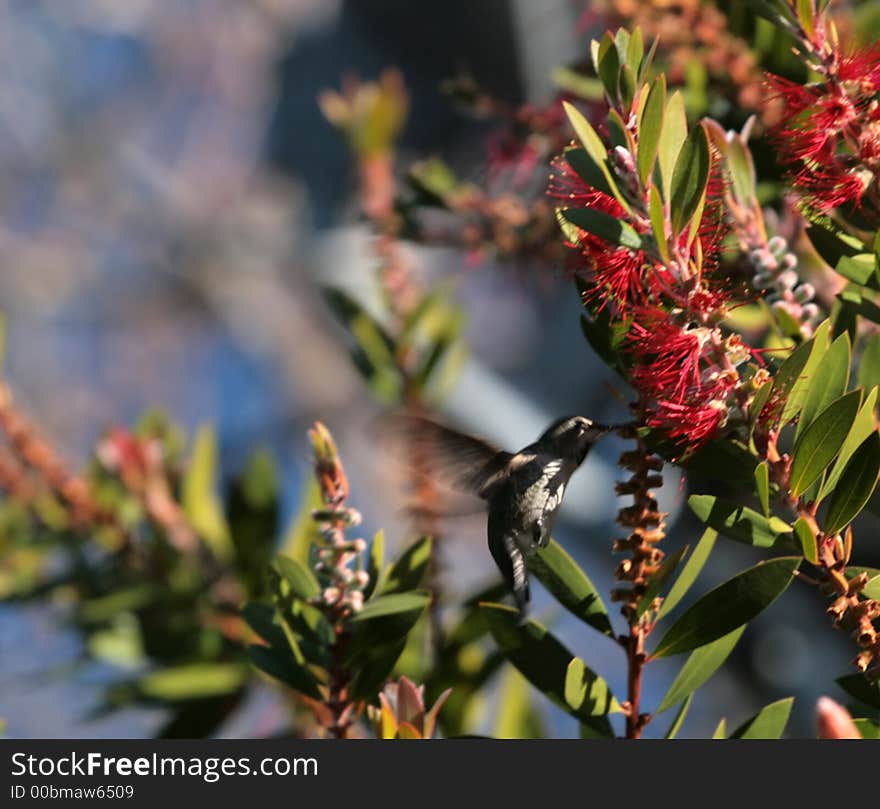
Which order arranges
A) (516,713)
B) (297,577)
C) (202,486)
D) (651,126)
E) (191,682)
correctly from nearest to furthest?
(651,126)
(297,577)
(516,713)
(191,682)
(202,486)

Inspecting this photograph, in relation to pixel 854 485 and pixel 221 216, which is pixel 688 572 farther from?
pixel 221 216

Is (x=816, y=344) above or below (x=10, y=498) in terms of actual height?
above

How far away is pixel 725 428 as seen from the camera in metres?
0.40

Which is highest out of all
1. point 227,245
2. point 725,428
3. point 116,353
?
point 725,428

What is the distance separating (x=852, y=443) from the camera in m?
0.40

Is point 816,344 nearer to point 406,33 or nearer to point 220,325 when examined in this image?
point 406,33

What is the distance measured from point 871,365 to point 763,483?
0.09 m

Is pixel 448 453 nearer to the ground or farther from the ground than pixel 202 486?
farther from the ground

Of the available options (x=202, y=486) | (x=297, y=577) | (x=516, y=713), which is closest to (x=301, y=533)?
(x=202, y=486)

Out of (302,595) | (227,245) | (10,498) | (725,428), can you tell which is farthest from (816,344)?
(227,245)

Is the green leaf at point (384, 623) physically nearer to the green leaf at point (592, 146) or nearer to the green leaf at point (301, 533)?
the green leaf at point (592, 146)

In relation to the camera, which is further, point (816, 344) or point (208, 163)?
point (208, 163)

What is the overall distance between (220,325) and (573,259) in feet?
12.2

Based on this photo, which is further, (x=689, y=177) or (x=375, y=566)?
(x=375, y=566)
